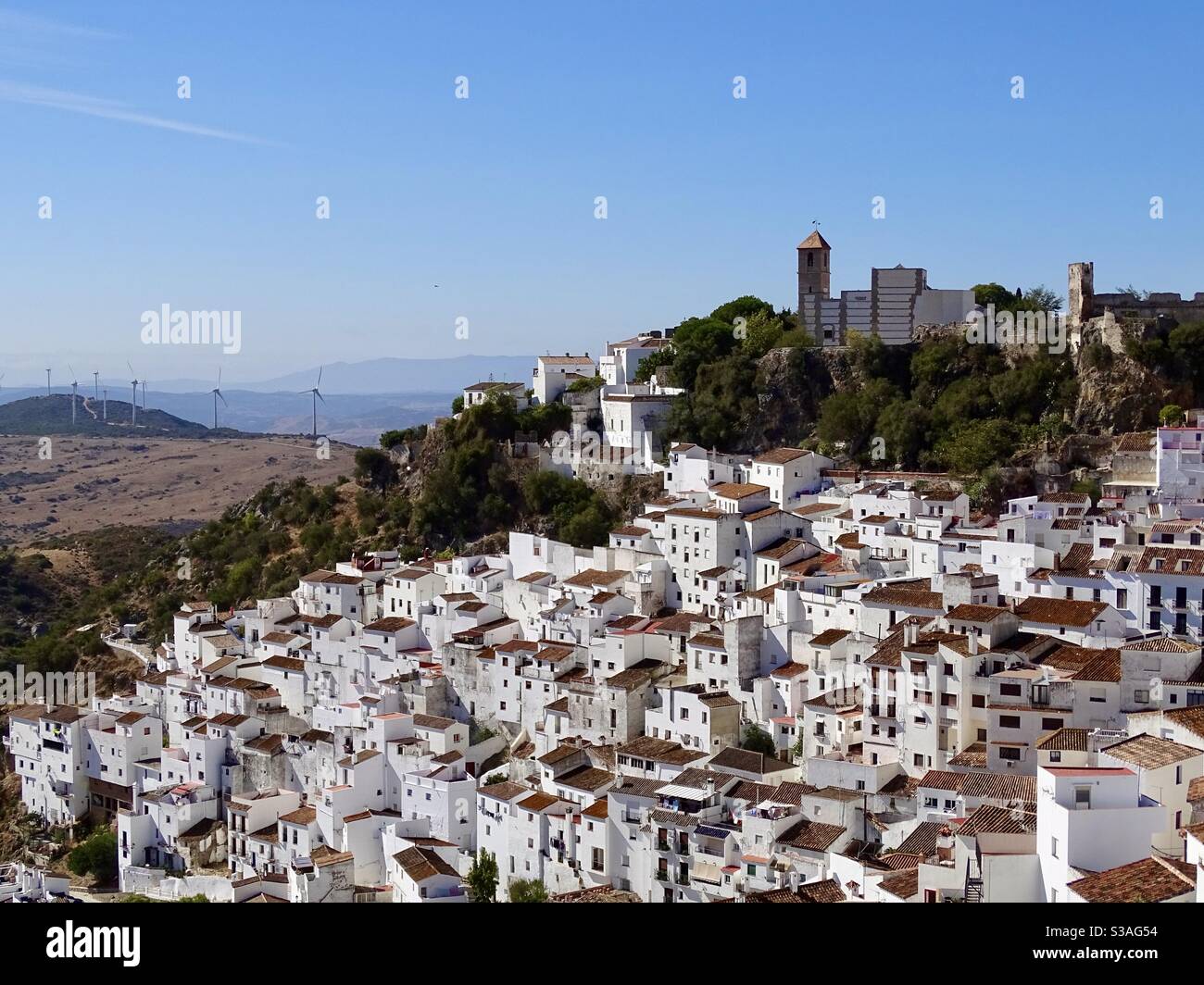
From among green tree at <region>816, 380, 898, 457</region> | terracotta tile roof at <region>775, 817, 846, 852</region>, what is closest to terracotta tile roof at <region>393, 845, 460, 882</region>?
terracotta tile roof at <region>775, 817, 846, 852</region>

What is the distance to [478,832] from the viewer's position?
25297mm

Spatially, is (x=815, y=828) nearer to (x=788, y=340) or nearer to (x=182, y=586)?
(x=788, y=340)

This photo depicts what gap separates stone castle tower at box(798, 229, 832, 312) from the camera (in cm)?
4519

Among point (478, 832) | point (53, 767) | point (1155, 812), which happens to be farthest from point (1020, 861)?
point (53, 767)

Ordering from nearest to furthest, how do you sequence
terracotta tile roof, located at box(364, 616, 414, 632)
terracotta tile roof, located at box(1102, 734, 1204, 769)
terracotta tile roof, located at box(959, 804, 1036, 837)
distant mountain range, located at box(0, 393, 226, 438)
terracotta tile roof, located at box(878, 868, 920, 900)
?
terracotta tile roof, located at box(1102, 734, 1204, 769) → terracotta tile roof, located at box(959, 804, 1036, 837) → terracotta tile roof, located at box(878, 868, 920, 900) → terracotta tile roof, located at box(364, 616, 414, 632) → distant mountain range, located at box(0, 393, 226, 438)

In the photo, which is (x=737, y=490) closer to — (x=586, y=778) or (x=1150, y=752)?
(x=586, y=778)

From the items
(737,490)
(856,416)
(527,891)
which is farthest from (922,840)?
(856,416)

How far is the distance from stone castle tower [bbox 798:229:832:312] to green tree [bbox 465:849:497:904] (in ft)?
85.8

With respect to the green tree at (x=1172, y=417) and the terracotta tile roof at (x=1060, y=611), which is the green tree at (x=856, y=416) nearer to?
the green tree at (x=1172, y=417)

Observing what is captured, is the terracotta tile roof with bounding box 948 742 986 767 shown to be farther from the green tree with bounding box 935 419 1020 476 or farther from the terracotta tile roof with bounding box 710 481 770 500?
the green tree with bounding box 935 419 1020 476

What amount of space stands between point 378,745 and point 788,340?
1987cm

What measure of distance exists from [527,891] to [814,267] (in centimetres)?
2722

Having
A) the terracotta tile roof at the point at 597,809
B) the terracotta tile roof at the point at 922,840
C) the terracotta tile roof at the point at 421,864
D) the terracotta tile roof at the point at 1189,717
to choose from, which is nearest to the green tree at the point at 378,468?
the terracotta tile roof at the point at 421,864

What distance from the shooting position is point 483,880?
2317 cm
